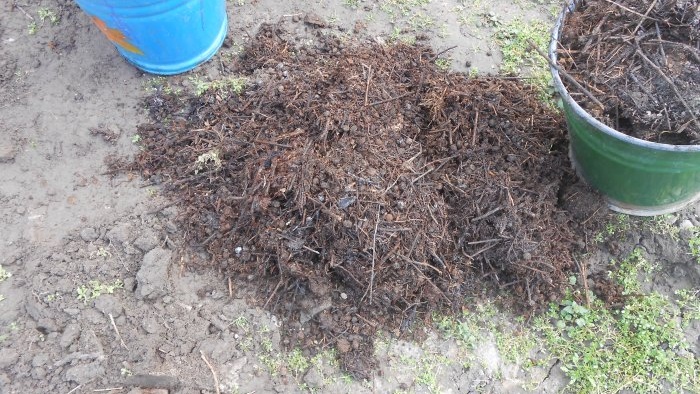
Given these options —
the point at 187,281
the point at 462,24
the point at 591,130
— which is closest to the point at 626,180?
the point at 591,130

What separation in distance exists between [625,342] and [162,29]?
307cm

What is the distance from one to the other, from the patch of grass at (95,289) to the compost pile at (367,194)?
459 millimetres

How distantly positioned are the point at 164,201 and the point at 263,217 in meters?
0.64

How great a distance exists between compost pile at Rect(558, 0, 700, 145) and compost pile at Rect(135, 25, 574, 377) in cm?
53

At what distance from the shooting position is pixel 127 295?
272cm

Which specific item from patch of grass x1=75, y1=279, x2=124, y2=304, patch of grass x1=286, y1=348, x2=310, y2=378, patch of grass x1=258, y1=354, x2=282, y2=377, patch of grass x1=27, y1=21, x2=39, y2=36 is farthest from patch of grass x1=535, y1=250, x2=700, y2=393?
patch of grass x1=27, y1=21, x2=39, y2=36

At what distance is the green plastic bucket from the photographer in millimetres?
2377

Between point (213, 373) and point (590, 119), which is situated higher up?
point (590, 119)

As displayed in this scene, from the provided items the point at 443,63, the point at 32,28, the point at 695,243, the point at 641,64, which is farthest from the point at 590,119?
the point at 32,28

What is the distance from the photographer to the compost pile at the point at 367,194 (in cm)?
271

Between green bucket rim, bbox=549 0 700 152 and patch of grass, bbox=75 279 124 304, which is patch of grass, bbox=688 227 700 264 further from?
patch of grass, bbox=75 279 124 304

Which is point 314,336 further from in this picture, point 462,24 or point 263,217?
point 462,24

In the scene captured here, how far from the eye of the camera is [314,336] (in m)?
2.74

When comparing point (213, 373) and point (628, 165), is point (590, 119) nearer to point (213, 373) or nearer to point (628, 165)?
point (628, 165)
